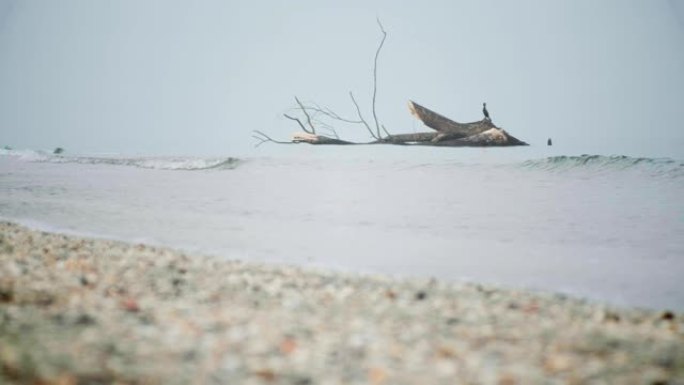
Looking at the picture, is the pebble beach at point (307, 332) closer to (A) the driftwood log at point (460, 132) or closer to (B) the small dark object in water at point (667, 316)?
(B) the small dark object in water at point (667, 316)

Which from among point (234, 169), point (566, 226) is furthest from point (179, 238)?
point (234, 169)

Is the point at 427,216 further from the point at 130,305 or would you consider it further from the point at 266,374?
the point at 266,374

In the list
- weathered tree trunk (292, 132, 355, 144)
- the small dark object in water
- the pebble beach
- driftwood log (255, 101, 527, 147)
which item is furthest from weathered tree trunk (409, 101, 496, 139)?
the small dark object in water

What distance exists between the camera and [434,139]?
31531 mm

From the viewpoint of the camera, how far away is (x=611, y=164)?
26.1 metres

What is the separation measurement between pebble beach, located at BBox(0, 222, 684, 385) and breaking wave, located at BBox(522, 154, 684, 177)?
22.4 meters

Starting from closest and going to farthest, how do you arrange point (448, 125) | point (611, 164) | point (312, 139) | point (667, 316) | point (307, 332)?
1. point (307, 332)
2. point (667, 316)
3. point (611, 164)
4. point (448, 125)
5. point (312, 139)

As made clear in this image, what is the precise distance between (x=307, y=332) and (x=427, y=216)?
11.0m

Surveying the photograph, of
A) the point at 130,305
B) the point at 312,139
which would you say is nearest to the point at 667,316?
the point at 130,305

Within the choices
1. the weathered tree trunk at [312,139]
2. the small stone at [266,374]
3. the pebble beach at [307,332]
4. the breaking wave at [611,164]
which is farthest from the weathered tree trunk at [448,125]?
the small stone at [266,374]

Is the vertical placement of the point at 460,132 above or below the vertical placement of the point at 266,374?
above

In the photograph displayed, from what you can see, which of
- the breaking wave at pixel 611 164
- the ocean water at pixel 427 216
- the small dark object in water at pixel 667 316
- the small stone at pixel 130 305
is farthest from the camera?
the breaking wave at pixel 611 164

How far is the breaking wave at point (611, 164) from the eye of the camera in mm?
24266

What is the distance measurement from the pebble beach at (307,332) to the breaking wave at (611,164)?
73.6 feet
